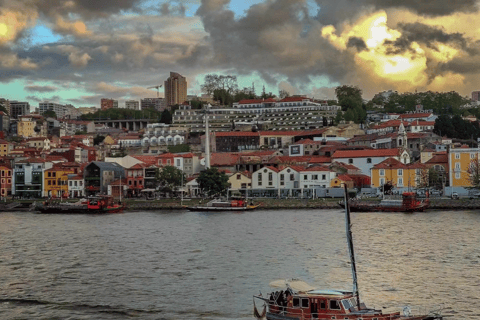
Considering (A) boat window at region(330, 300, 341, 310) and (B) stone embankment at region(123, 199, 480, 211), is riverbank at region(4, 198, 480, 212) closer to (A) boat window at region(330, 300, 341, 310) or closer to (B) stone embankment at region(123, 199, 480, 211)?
(B) stone embankment at region(123, 199, 480, 211)

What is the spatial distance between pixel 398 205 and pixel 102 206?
114ft

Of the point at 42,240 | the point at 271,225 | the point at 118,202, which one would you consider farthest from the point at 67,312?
the point at 118,202

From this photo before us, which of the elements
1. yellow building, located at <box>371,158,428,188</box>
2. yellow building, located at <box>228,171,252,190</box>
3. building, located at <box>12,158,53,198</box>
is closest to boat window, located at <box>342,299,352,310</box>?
yellow building, located at <box>371,158,428,188</box>

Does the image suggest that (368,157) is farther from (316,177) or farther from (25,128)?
(25,128)

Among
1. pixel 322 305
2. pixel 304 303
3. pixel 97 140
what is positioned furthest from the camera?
pixel 97 140

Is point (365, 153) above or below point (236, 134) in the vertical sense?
below

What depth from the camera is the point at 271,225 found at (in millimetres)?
64938

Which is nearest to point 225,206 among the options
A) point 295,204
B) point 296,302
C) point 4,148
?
point 295,204

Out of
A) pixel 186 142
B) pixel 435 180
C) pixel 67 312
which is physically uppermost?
pixel 186 142

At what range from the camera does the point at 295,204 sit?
89.0 metres

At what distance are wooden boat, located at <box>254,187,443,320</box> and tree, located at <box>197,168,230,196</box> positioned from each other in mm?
68002

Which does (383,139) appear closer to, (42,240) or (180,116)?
(180,116)

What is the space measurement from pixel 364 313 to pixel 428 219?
46464 mm

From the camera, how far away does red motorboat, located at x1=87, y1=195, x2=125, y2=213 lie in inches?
3445
